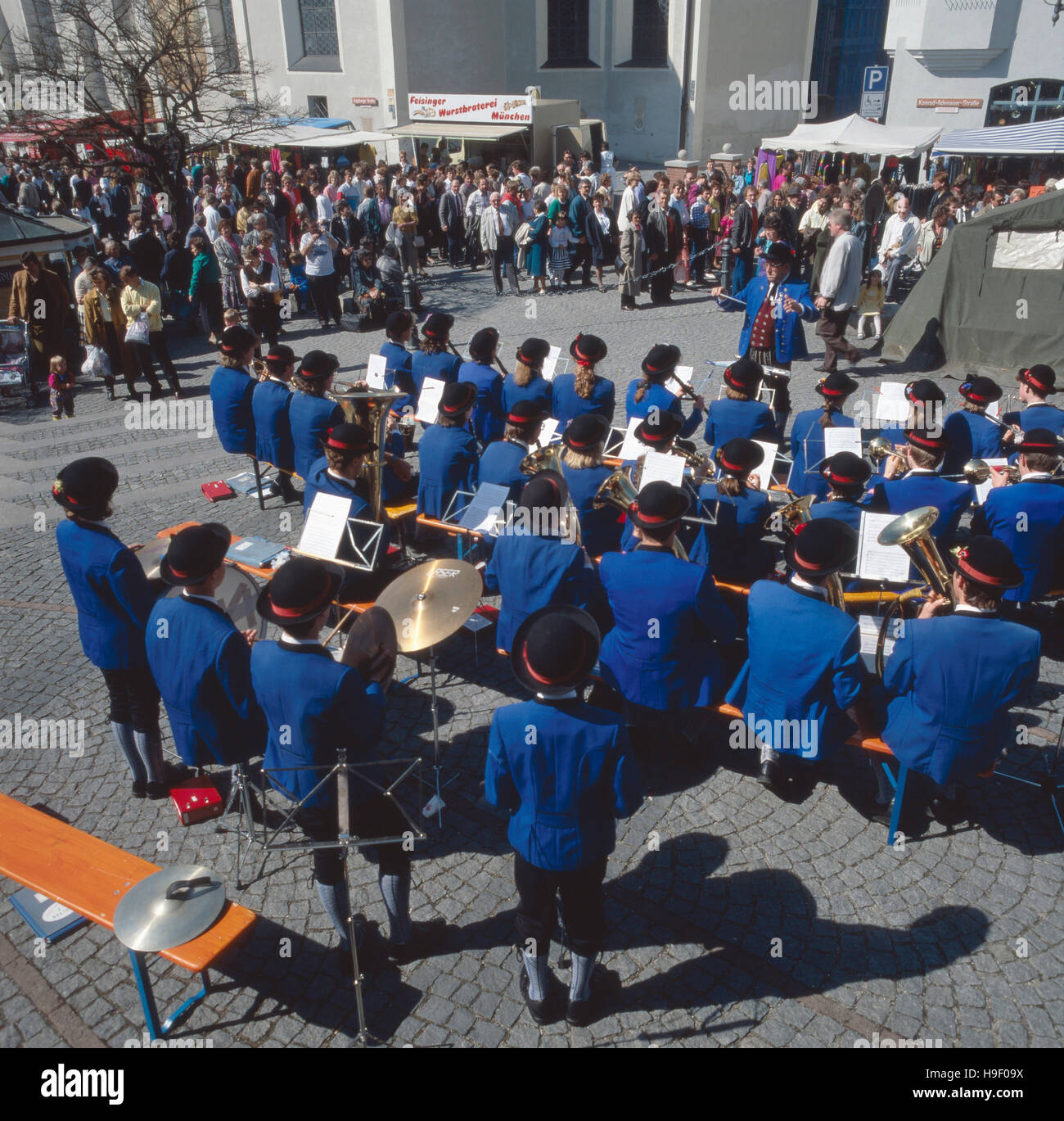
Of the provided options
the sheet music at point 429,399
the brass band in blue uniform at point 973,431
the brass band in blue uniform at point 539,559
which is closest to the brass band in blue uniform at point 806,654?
the brass band in blue uniform at point 539,559

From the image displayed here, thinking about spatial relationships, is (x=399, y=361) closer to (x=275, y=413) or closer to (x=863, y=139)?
(x=275, y=413)

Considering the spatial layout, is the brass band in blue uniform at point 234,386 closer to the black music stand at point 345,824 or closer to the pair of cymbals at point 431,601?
the pair of cymbals at point 431,601

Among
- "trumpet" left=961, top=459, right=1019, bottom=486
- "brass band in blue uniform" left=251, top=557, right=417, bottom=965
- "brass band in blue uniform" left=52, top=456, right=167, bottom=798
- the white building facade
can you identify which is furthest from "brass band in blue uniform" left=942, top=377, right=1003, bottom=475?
the white building facade

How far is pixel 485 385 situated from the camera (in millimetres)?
8711

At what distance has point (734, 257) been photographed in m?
16.6

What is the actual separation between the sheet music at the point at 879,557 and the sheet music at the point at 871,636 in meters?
0.27

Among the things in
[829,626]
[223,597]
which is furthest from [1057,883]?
[223,597]

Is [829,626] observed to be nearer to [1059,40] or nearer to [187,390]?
[187,390]

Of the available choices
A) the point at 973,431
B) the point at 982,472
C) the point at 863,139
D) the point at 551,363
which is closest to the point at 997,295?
the point at 973,431

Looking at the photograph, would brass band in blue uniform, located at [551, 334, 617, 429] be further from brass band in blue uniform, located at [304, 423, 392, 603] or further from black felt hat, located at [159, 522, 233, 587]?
black felt hat, located at [159, 522, 233, 587]

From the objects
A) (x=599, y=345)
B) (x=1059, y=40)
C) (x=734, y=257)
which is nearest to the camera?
(x=599, y=345)

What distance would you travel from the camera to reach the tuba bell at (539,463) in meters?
6.66

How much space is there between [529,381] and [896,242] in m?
9.99
